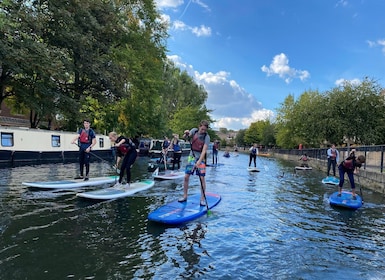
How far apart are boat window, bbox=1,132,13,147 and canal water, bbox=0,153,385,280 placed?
417 inches

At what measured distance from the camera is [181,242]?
5.84 meters

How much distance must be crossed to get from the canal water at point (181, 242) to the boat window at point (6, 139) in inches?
417

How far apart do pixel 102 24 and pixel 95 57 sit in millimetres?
3392

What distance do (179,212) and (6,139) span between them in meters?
16.0

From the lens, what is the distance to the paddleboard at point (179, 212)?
6.78 meters

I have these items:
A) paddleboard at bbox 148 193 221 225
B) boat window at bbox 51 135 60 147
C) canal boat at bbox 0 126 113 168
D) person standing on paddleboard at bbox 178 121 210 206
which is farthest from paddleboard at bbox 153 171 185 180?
boat window at bbox 51 135 60 147

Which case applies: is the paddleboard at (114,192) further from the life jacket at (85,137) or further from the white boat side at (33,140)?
the white boat side at (33,140)

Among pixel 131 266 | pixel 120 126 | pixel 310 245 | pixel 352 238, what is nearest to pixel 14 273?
pixel 131 266

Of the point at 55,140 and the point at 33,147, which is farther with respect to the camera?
the point at 55,140

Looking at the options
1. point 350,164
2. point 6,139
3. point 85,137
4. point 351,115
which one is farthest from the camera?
point 351,115

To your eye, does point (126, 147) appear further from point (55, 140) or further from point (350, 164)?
point (55, 140)

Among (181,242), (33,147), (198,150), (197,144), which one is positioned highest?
(197,144)

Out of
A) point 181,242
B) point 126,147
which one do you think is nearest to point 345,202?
point 181,242

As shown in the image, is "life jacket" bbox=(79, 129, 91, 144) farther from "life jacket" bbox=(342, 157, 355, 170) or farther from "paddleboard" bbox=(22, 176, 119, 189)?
"life jacket" bbox=(342, 157, 355, 170)
